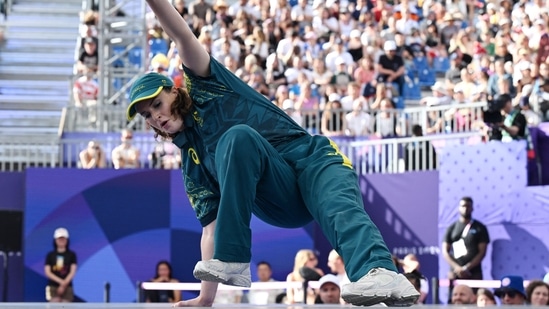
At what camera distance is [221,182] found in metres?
5.48

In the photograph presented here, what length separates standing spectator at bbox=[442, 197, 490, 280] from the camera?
13.6 m

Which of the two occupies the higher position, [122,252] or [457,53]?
[457,53]

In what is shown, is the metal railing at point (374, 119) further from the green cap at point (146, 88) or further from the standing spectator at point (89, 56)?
the green cap at point (146, 88)

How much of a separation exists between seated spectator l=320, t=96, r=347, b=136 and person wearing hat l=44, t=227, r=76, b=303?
11.4 ft

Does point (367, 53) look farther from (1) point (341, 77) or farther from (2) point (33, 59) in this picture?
(2) point (33, 59)

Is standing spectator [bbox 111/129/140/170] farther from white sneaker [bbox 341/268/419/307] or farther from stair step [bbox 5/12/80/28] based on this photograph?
white sneaker [bbox 341/268/419/307]

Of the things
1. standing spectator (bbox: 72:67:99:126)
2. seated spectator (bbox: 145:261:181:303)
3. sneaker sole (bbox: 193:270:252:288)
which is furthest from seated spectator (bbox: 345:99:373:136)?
sneaker sole (bbox: 193:270:252:288)

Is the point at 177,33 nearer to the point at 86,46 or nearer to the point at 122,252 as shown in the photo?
the point at 122,252

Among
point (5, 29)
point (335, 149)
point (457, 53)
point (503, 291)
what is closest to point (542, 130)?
point (503, 291)

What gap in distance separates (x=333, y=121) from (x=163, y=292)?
11.5 ft

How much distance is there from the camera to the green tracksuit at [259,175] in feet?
17.7

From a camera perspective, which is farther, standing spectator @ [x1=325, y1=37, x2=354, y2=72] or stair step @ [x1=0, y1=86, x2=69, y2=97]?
stair step @ [x1=0, y1=86, x2=69, y2=97]

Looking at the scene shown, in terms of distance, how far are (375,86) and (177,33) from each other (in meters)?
11.9

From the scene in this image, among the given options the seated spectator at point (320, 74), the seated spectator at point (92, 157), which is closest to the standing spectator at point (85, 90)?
the seated spectator at point (92, 157)
